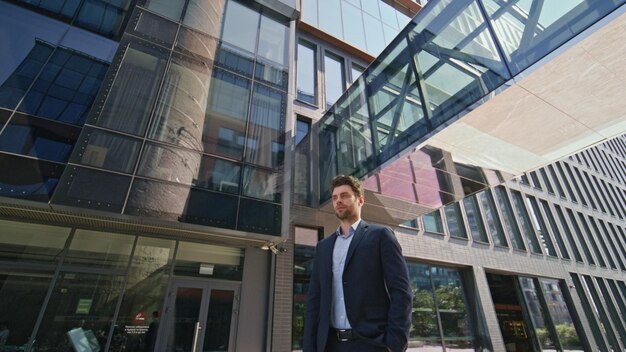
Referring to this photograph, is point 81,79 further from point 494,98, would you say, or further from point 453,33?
point 494,98

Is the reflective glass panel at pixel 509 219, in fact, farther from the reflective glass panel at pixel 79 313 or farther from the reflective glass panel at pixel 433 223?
the reflective glass panel at pixel 79 313

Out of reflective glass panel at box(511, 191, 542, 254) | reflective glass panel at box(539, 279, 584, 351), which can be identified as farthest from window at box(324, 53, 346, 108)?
reflective glass panel at box(539, 279, 584, 351)

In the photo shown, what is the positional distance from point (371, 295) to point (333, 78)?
39.7 feet

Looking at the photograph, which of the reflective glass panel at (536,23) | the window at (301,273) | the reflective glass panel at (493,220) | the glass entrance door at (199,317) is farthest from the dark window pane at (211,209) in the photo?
the reflective glass panel at (493,220)

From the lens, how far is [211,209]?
683 centimetres

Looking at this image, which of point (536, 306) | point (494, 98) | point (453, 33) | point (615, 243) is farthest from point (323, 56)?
point (615, 243)

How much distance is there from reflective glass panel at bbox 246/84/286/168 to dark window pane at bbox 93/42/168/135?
2.52 meters

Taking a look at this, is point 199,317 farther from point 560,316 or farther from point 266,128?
point 560,316

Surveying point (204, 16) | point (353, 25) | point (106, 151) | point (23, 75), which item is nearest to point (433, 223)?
point (353, 25)

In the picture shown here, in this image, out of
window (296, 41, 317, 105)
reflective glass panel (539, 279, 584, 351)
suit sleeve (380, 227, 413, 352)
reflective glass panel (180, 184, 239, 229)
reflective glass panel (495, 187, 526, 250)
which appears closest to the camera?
suit sleeve (380, 227, 413, 352)

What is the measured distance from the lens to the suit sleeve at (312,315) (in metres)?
2.05

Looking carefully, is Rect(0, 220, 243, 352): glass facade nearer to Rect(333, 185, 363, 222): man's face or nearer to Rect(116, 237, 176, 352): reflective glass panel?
Rect(116, 237, 176, 352): reflective glass panel

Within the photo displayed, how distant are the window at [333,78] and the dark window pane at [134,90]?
6278 millimetres

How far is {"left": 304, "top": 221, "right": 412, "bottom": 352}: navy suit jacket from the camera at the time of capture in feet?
5.77
